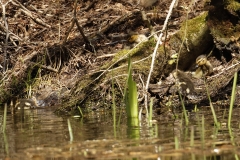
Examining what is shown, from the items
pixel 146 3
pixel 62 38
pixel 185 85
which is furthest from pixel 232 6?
pixel 62 38

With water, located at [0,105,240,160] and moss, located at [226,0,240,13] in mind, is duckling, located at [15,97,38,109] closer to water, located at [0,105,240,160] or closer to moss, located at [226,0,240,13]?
water, located at [0,105,240,160]

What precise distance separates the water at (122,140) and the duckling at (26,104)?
231 centimetres

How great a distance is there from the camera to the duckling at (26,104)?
7.87m

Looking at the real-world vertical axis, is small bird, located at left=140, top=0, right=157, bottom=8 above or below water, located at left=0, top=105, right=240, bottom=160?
above

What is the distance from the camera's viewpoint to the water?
3.33 meters

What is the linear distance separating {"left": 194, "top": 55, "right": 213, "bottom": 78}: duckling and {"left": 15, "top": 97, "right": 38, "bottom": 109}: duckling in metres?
2.27

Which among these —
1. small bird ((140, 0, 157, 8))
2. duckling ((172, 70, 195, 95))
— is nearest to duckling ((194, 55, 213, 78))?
duckling ((172, 70, 195, 95))

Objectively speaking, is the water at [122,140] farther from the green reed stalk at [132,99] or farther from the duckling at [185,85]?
the duckling at [185,85]

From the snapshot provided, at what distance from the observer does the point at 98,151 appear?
348 cm

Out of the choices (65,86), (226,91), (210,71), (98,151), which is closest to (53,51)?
(65,86)

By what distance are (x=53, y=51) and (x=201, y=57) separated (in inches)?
103

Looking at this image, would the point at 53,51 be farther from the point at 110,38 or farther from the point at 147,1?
the point at 147,1

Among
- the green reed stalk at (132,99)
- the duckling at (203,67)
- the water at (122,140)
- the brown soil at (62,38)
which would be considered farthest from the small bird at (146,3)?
the green reed stalk at (132,99)

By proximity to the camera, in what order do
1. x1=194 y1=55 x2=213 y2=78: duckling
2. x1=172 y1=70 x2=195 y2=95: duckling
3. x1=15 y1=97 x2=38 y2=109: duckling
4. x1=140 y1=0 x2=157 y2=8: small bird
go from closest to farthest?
x1=172 y1=70 x2=195 y2=95: duckling < x1=194 y1=55 x2=213 y2=78: duckling < x1=15 y1=97 x2=38 y2=109: duckling < x1=140 y1=0 x2=157 y2=8: small bird
